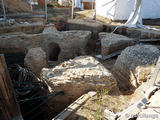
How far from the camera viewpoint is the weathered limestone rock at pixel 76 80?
167 inches

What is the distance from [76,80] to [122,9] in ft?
28.5

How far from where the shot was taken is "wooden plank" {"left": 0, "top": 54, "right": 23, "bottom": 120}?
9.80 feet

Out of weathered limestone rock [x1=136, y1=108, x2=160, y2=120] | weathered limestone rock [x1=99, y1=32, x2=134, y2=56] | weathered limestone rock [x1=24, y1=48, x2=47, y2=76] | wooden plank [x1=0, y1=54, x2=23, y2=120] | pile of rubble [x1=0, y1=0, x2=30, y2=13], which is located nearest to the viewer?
weathered limestone rock [x1=136, y1=108, x2=160, y2=120]

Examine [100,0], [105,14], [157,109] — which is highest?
[100,0]

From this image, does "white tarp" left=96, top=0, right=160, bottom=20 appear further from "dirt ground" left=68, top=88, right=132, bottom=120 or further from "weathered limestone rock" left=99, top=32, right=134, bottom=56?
"dirt ground" left=68, top=88, right=132, bottom=120

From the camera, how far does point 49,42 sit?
8062 millimetres

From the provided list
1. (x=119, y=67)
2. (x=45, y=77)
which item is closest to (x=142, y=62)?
(x=119, y=67)

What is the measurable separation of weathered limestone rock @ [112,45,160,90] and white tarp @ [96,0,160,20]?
621cm

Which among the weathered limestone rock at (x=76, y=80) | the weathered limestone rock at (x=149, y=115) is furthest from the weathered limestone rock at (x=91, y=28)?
the weathered limestone rock at (x=149, y=115)

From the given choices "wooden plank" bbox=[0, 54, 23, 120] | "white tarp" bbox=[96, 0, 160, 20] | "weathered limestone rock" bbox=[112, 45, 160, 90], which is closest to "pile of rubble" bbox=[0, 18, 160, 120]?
"weathered limestone rock" bbox=[112, 45, 160, 90]

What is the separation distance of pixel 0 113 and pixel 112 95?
2729 millimetres

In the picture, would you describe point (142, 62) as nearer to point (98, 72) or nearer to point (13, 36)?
point (98, 72)

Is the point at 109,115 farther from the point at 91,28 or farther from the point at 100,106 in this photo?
the point at 91,28

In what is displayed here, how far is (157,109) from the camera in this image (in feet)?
8.50
